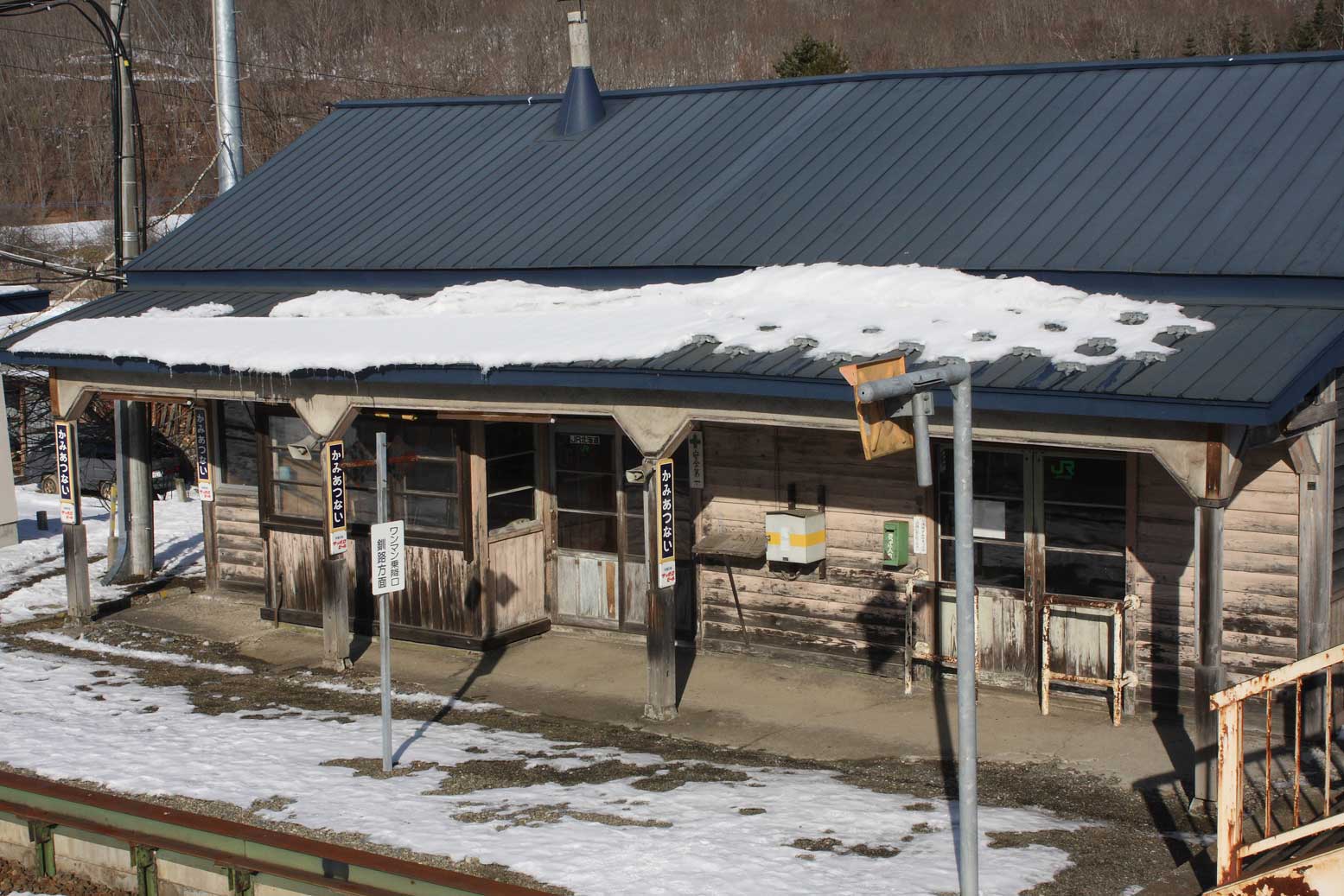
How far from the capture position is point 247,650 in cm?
1571

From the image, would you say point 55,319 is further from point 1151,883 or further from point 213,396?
point 1151,883

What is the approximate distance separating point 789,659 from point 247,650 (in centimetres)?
576

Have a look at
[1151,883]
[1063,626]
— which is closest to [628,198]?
[1063,626]

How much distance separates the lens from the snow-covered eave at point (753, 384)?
9.37 meters

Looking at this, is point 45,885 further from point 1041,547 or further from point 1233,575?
point 1233,575

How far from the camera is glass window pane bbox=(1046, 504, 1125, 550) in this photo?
474 inches

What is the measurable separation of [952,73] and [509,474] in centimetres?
638

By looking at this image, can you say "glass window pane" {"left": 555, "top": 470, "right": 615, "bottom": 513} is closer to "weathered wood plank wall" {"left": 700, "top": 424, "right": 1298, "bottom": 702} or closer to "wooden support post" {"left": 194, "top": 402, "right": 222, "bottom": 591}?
"weathered wood plank wall" {"left": 700, "top": 424, "right": 1298, "bottom": 702}

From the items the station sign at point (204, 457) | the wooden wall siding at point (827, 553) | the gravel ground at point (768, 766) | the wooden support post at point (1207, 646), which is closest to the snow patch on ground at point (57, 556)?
the station sign at point (204, 457)

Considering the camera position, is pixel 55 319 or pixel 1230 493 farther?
pixel 55 319

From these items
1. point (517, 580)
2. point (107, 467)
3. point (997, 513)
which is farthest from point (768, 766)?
point (107, 467)

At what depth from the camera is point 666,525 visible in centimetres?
1230

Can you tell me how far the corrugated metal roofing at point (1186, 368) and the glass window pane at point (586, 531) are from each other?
3279 millimetres

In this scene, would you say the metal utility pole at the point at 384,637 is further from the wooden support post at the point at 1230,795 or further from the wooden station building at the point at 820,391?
the wooden support post at the point at 1230,795
